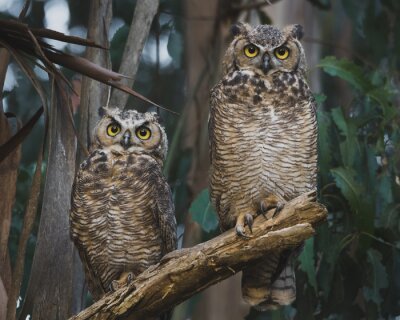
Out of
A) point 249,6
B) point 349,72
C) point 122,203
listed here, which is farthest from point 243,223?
point 249,6

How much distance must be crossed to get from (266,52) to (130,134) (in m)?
0.66

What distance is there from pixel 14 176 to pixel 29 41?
1.70ft

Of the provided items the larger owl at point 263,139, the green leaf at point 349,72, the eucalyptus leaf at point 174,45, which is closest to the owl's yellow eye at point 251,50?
the larger owl at point 263,139

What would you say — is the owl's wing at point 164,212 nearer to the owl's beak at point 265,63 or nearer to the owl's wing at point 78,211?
the owl's wing at point 78,211

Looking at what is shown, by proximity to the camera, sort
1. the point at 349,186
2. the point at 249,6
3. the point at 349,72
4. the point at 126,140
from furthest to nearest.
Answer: the point at 249,6
the point at 349,72
the point at 349,186
the point at 126,140

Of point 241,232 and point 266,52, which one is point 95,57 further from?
point 241,232

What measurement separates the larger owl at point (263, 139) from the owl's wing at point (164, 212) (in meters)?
0.20

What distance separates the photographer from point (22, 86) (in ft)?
20.9

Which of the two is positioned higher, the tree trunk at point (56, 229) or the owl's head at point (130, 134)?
the owl's head at point (130, 134)

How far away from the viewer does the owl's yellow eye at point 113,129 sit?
13.1 feet

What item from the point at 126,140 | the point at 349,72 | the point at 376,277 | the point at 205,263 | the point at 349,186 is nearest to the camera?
the point at 205,263

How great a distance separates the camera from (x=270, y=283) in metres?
3.87

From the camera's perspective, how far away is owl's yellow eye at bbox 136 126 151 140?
4016 millimetres

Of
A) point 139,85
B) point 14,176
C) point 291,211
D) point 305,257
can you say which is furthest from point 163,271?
point 139,85
